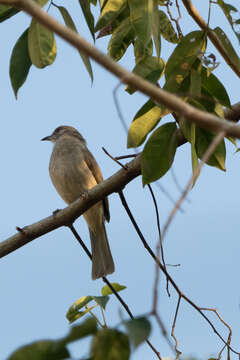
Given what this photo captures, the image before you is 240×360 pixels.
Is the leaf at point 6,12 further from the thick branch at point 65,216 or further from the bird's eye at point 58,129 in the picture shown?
the bird's eye at point 58,129

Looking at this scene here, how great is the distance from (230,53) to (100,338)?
1.92m

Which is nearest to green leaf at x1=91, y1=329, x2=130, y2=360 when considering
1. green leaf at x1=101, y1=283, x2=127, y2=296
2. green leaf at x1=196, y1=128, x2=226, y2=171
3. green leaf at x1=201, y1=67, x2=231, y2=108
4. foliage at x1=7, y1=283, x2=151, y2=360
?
foliage at x1=7, y1=283, x2=151, y2=360

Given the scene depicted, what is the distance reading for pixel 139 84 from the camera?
1373 millimetres

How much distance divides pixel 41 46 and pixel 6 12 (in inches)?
12.7

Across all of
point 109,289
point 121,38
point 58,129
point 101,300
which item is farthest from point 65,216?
point 58,129

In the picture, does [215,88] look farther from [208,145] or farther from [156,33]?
[156,33]

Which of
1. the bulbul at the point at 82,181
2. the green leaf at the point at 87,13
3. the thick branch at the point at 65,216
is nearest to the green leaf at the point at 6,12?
the green leaf at the point at 87,13

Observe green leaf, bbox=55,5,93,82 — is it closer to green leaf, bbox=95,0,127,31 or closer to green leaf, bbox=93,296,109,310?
green leaf, bbox=95,0,127,31

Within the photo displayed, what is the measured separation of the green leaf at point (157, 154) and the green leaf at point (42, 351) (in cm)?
160

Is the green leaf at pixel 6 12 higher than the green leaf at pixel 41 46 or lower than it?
higher

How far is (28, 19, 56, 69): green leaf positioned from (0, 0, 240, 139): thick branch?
4.74ft

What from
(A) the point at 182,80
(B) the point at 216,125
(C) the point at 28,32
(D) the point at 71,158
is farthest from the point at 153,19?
(D) the point at 71,158

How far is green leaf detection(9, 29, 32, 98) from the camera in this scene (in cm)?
305

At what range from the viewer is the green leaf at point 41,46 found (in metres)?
2.90
